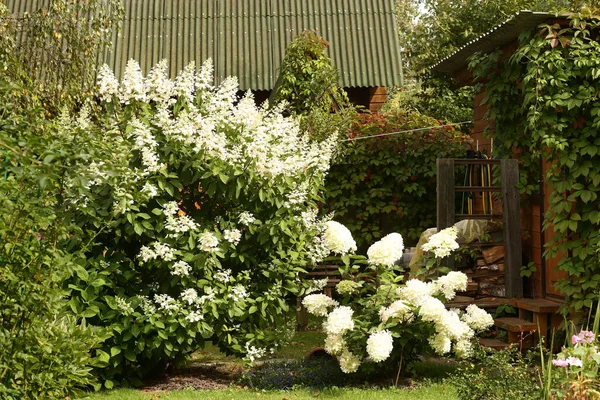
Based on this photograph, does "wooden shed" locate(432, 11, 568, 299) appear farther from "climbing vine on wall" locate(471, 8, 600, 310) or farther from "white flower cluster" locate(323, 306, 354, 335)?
"white flower cluster" locate(323, 306, 354, 335)

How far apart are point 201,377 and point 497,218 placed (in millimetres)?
3829

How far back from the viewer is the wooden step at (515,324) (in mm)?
8508

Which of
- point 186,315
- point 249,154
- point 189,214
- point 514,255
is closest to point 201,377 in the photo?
point 186,315

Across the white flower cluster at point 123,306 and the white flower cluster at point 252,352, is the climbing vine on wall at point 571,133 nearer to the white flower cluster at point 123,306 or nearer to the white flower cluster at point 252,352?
the white flower cluster at point 252,352

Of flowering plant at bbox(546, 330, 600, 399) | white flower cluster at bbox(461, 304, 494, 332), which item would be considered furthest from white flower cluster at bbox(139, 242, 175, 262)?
flowering plant at bbox(546, 330, 600, 399)

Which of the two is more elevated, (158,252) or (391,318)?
(158,252)

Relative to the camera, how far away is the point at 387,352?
690cm

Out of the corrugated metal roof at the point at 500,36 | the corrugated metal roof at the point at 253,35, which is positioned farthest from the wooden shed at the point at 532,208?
the corrugated metal roof at the point at 253,35

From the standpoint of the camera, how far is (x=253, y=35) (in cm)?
1689

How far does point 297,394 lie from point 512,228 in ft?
11.2

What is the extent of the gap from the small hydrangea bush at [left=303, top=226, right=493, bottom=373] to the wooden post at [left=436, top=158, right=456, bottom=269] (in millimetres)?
1434

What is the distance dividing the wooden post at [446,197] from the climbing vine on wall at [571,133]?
1.11 meters

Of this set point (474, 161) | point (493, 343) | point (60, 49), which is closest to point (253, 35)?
point (60, 49)

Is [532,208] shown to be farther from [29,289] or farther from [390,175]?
[29,289]
